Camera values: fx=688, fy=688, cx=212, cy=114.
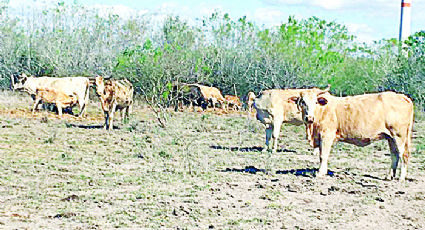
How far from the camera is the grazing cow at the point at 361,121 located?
39.0ft

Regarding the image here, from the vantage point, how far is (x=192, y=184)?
36.8 ft

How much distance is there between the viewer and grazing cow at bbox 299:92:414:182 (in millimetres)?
11883

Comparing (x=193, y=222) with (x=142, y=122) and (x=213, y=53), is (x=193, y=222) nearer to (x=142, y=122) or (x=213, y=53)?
(x=142, y=122)

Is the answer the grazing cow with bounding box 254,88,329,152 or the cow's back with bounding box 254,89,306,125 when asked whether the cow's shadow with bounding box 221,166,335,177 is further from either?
the cow's back with bounding box 254,89,306,125

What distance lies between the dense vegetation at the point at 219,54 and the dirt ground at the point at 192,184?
839cm

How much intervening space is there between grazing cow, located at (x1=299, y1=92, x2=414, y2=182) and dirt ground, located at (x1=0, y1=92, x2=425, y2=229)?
594 mm

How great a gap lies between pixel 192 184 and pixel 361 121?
3.19m

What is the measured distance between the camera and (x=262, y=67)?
31234 millimetres

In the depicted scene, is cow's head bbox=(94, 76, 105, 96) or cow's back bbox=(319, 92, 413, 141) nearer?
cow's back bbox=(319, 92, 413, 141)

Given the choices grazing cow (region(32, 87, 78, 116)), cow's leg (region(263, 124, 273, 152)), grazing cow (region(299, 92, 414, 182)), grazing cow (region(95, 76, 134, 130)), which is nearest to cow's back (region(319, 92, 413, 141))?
grazing cow (region(299, 92, 414, 182))

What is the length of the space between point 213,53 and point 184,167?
20893mm

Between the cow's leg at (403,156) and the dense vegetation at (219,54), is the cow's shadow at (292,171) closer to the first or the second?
the cow's leg at (403,156)

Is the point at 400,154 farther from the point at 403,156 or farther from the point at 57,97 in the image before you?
the point at 57,97

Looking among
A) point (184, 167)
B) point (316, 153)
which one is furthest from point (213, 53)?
point (184, 167)
